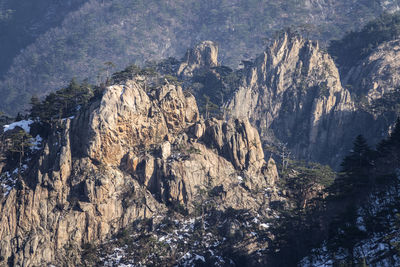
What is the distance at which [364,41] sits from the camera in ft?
568

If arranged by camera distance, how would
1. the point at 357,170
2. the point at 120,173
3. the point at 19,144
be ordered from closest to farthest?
the point at 357,170
the point at 19,144
the point at 120,173

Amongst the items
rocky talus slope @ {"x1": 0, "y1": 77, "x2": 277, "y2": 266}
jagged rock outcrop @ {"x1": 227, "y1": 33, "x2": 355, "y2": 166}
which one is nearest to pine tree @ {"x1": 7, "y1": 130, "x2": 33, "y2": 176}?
rocky talus slope @ {"x1": 0, "y1": 77, "x2": 277, "y2": 266}

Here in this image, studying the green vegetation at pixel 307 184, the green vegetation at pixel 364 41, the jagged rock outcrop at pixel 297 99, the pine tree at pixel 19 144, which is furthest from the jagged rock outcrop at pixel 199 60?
the pine tree at pixel 19 144

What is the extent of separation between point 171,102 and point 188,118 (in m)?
5.07

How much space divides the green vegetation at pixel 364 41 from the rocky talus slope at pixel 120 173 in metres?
77.5

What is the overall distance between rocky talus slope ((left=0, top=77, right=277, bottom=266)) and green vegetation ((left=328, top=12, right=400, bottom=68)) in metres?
77.5

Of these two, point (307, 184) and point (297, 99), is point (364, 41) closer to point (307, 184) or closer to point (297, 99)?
point (297, 99)

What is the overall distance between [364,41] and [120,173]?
110m

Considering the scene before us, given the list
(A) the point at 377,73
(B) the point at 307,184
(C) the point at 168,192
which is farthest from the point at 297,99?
(C) the point at 168,192

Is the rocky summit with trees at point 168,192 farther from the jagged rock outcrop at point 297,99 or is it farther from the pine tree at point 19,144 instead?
the jagged rock outcrop at point 297,99

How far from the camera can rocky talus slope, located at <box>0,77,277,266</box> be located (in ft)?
293

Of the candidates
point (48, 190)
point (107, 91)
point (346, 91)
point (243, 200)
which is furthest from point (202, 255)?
point (346, 91)

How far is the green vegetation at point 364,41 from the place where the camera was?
547 ft

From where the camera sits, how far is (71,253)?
8725 centimetres
